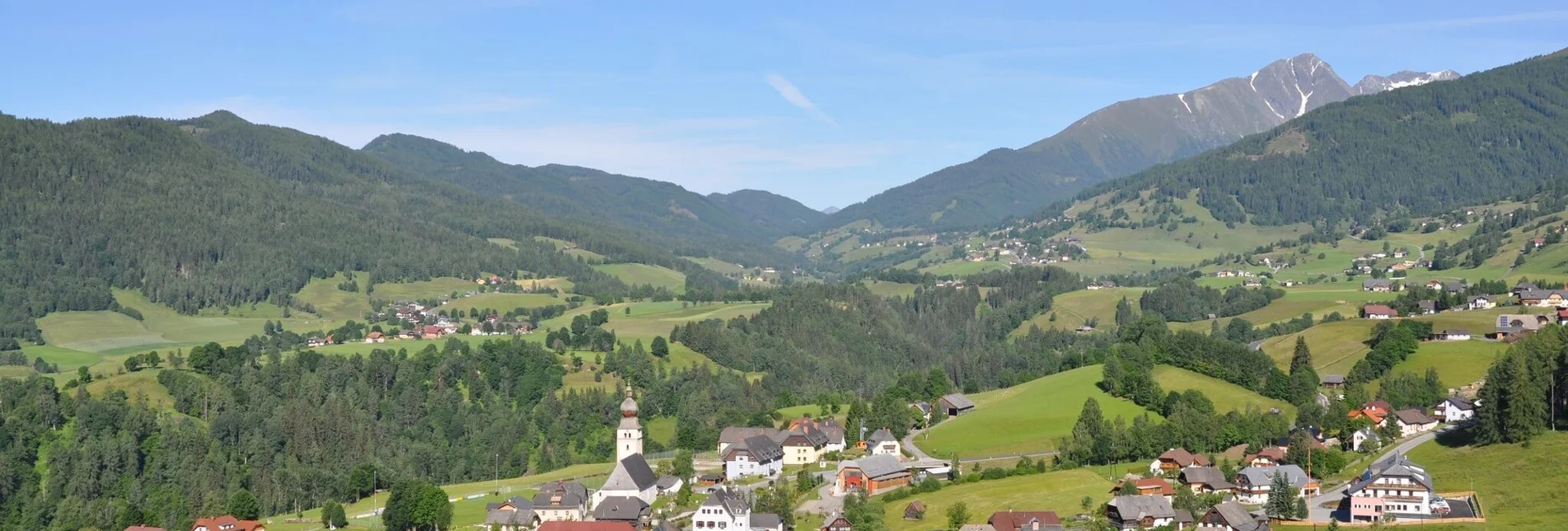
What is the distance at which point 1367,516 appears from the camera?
7000 cm

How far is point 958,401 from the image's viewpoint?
124312 mm

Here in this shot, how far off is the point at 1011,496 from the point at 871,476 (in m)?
10.8

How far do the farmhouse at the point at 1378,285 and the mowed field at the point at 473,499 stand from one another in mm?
113187

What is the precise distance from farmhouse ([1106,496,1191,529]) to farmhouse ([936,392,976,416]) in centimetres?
4664

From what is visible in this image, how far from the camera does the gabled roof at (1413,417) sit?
316ft

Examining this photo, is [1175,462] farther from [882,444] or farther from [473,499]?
[473,499]

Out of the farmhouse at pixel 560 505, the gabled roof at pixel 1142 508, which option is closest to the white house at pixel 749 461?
the farmhouse at pixel 560 505

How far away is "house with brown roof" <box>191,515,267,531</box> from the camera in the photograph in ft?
275

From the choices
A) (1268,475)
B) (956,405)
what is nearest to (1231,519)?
(1268,475)

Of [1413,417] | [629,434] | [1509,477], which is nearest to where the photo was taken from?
[1509,477]

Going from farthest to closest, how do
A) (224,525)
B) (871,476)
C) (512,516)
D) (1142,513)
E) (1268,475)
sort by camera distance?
(871,476)
(512,516)
(224,525)
(1268,475)
(1142,513)

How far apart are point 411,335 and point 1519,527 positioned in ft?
458

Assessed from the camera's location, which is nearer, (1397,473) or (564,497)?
(1397,473)

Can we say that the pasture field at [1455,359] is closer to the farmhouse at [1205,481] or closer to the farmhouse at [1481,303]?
the farmhouse at [1481,303]
